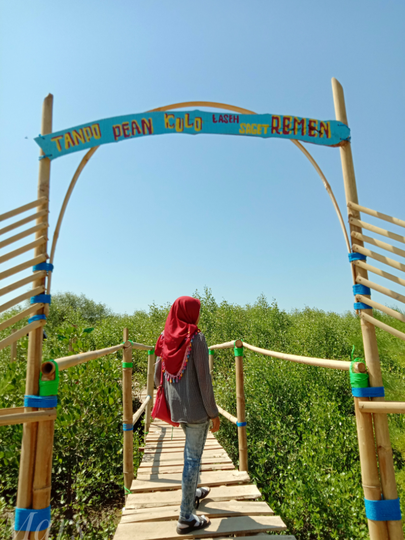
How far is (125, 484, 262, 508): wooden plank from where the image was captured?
2.43 m

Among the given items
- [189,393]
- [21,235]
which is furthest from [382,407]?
[21,235]

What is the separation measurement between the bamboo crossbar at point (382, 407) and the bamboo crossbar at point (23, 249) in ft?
5.39

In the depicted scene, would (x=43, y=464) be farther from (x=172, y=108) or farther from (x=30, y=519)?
(x=172, y=108)

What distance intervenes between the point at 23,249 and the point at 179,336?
3.42ft

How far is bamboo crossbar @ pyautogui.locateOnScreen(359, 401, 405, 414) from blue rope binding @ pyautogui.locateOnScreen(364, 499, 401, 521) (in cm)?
38

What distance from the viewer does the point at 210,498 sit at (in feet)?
8.04

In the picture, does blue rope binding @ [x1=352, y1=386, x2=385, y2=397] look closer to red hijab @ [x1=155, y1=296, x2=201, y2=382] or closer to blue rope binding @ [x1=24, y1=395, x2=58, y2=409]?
red hijab @ [x1=155, y1=296, x2=201, y2=382]

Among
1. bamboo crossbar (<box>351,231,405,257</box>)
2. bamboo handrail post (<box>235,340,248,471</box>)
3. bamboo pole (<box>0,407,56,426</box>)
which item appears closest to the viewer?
bamboo pole (<box>0,407,56,426</box>)

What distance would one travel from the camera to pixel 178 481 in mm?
2818

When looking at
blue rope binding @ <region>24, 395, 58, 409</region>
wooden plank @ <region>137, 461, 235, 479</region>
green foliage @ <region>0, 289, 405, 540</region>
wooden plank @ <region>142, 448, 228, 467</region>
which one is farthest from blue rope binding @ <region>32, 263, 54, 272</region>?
green foliage @ <region>0, 289, 405, 540</region>

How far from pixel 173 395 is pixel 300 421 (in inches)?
232

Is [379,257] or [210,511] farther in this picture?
[210,511]

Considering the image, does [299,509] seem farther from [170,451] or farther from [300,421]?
[300,421]

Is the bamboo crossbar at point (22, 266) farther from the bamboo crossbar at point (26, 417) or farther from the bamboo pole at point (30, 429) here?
the bamboo crossbar at point (26, 417)
